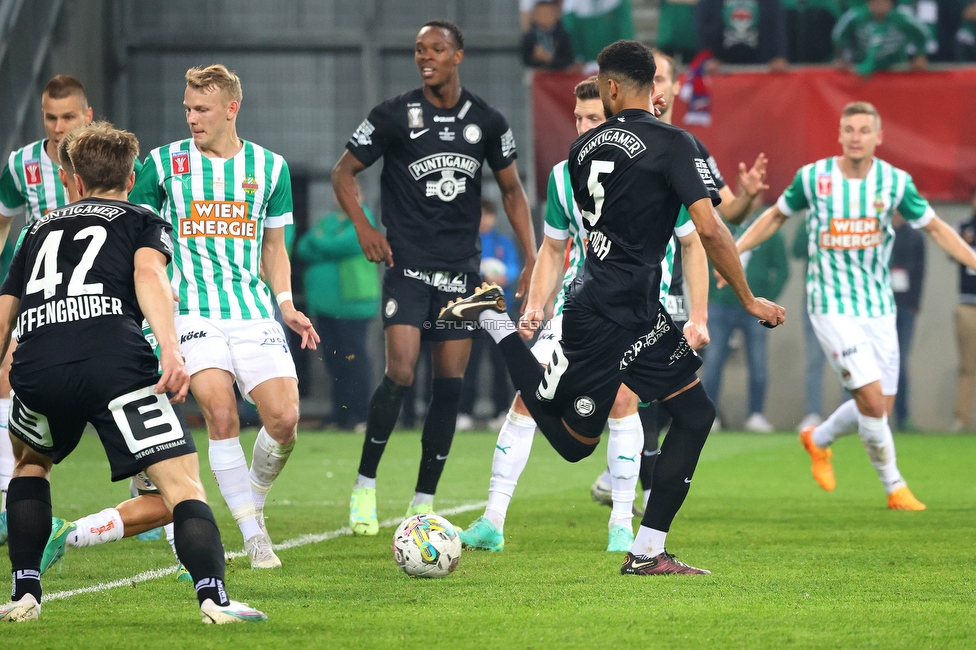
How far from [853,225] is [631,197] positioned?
342 cm

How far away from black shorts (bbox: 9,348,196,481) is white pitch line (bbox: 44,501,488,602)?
1019 millimetres

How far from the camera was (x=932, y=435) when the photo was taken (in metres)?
13.7

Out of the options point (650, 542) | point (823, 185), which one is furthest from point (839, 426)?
point (650, 542)

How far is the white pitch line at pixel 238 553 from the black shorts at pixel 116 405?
3.34 ft

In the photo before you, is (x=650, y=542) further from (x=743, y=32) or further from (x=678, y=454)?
(x=743, y=32)

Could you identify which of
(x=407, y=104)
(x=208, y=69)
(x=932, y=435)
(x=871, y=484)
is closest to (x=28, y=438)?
(x=208, y=69)

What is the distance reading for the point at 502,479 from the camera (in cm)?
625

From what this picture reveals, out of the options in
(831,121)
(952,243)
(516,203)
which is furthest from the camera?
(831,121)

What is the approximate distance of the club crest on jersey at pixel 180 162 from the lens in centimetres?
569

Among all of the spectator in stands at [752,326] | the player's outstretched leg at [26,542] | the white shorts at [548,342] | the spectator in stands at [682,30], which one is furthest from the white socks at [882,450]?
the spectator in stands at [682,30]

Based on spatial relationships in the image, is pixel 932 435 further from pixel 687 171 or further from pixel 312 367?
pixel 687 171

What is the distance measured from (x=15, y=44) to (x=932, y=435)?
33.5 feet

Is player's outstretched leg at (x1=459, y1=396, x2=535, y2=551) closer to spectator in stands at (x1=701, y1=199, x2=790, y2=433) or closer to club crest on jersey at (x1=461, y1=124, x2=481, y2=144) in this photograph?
club crest on jersey at (x1=461, y1=124, x2=481, y2=144)

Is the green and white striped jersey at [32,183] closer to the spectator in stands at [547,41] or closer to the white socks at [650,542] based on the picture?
the white socks at [650,542]
